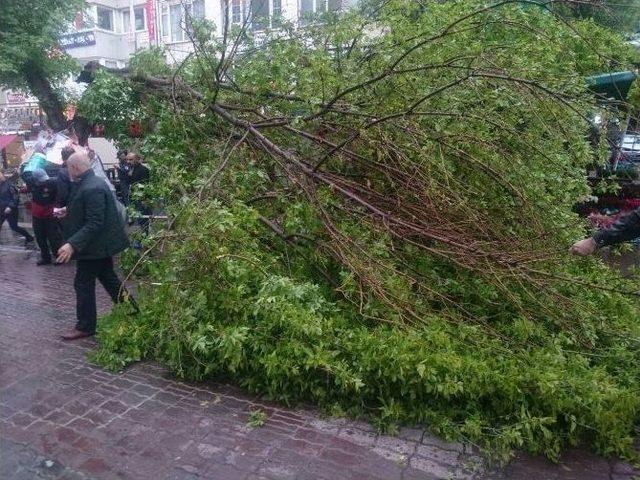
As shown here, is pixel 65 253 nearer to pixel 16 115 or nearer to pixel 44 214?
pixel 44 214

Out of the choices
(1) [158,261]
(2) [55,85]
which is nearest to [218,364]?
(1) [158,261]

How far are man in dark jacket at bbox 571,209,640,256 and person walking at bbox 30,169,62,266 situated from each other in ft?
22.4

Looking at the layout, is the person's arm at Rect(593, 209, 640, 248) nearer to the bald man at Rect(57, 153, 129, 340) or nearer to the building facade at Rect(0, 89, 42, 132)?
the bald man at Rect(57, 153, 129, 340)

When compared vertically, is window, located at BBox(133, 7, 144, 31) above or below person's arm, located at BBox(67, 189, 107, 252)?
above

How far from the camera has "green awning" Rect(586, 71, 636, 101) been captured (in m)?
6.59

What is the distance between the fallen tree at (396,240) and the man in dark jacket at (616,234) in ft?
1.05

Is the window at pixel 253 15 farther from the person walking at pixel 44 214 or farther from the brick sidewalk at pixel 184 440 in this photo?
the brick sidewalk at pixel 184 440

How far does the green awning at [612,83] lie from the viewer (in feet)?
21.6

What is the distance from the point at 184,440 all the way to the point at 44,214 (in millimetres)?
5759

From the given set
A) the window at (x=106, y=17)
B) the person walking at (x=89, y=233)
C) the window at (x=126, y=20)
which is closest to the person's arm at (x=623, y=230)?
the person walking at (x=89, y=233)

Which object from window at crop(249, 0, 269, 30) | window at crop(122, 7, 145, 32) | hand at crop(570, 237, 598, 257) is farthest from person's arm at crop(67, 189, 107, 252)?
window at crop(122, 7, 145, 32)

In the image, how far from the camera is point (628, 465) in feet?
10.9

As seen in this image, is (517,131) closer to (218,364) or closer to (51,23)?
(218,364)

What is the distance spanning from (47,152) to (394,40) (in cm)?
573
